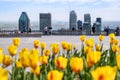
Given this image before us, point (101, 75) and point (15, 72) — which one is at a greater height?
point (101, 75)

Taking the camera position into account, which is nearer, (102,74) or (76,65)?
(102,74)

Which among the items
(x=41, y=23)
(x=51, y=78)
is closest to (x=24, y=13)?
(x=41, y=23)

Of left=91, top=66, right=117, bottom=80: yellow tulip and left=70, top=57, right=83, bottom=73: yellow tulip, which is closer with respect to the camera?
left=91, top=66, right=117, bottom=80: yellow tulip

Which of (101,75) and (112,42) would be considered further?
(112,42)

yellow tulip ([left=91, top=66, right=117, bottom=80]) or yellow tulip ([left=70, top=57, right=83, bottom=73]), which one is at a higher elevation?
yellow tulip ([left=91, top=66, right=117, bottom=80])

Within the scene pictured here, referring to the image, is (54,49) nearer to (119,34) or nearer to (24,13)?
(119,34)

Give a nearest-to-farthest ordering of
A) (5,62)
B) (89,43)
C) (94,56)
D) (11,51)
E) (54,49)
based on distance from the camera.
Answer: (94,56) < (5,62) < (11,51) < (54,49) < (89,43)

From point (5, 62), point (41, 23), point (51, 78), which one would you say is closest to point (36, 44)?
point (5, 62)

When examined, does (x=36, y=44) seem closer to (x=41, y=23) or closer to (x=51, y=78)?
(x=51, y=78)

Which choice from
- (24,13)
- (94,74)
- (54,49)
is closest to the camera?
(94,74)

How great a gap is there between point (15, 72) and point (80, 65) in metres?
2.31

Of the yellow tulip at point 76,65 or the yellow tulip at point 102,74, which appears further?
the yellow tulip at point 76,65

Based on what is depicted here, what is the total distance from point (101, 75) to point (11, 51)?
257 centimetres

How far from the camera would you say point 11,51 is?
5.31 m
